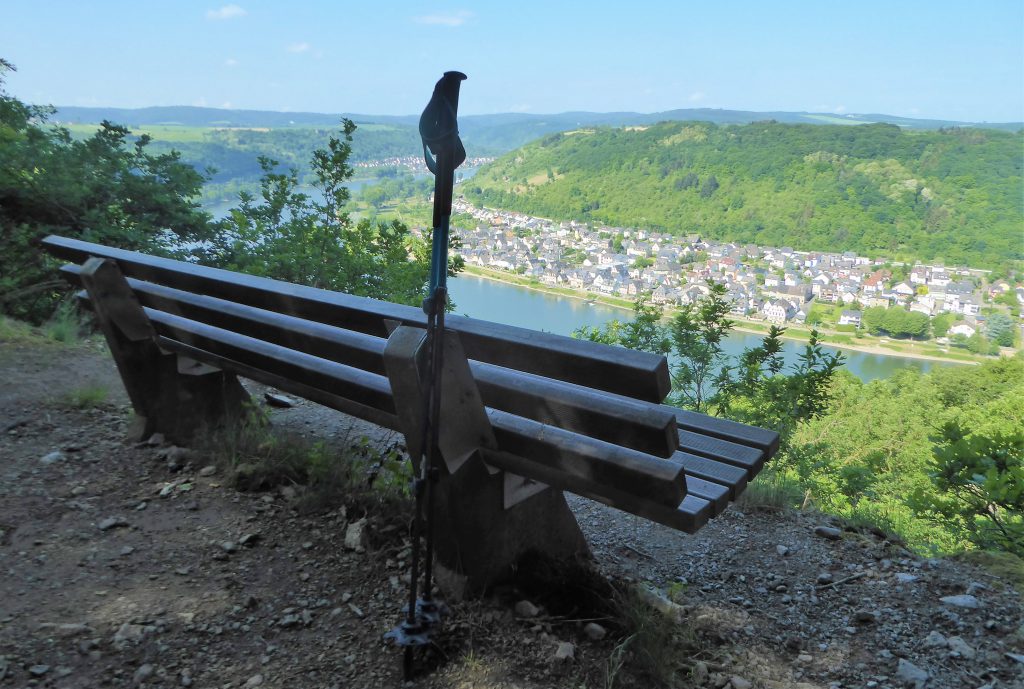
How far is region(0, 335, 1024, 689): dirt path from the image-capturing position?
2.05m

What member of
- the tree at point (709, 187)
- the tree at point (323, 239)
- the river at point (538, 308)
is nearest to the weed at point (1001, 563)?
the river at point (538, 308)

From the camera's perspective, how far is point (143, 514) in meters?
2.90

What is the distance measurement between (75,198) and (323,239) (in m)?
2.71

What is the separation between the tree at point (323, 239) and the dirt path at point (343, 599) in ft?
17.9

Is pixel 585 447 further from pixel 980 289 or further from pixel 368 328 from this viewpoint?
pixel 980 289

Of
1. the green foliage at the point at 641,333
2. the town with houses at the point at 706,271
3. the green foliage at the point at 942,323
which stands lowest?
the green foliage at the point at 942,323

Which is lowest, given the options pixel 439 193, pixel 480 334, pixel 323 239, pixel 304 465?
pixel 304 465

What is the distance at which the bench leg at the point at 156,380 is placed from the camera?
10.9 ft

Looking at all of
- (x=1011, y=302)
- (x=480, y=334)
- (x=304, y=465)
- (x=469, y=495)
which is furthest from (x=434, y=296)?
(x=1011, y=302)

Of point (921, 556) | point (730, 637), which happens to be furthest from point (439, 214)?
point (921, 556)

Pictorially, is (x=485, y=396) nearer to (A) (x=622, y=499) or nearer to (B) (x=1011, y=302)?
(A) (x=622, y=499)

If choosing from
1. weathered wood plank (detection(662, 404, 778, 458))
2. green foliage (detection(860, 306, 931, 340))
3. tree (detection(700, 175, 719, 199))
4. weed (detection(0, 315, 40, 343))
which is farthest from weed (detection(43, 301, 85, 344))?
tree (detection(700, 175, 719, 199))

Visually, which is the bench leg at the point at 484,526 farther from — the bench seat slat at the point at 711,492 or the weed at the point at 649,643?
the bench seat slat at the point at 711,492

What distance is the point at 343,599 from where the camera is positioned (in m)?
2.38
